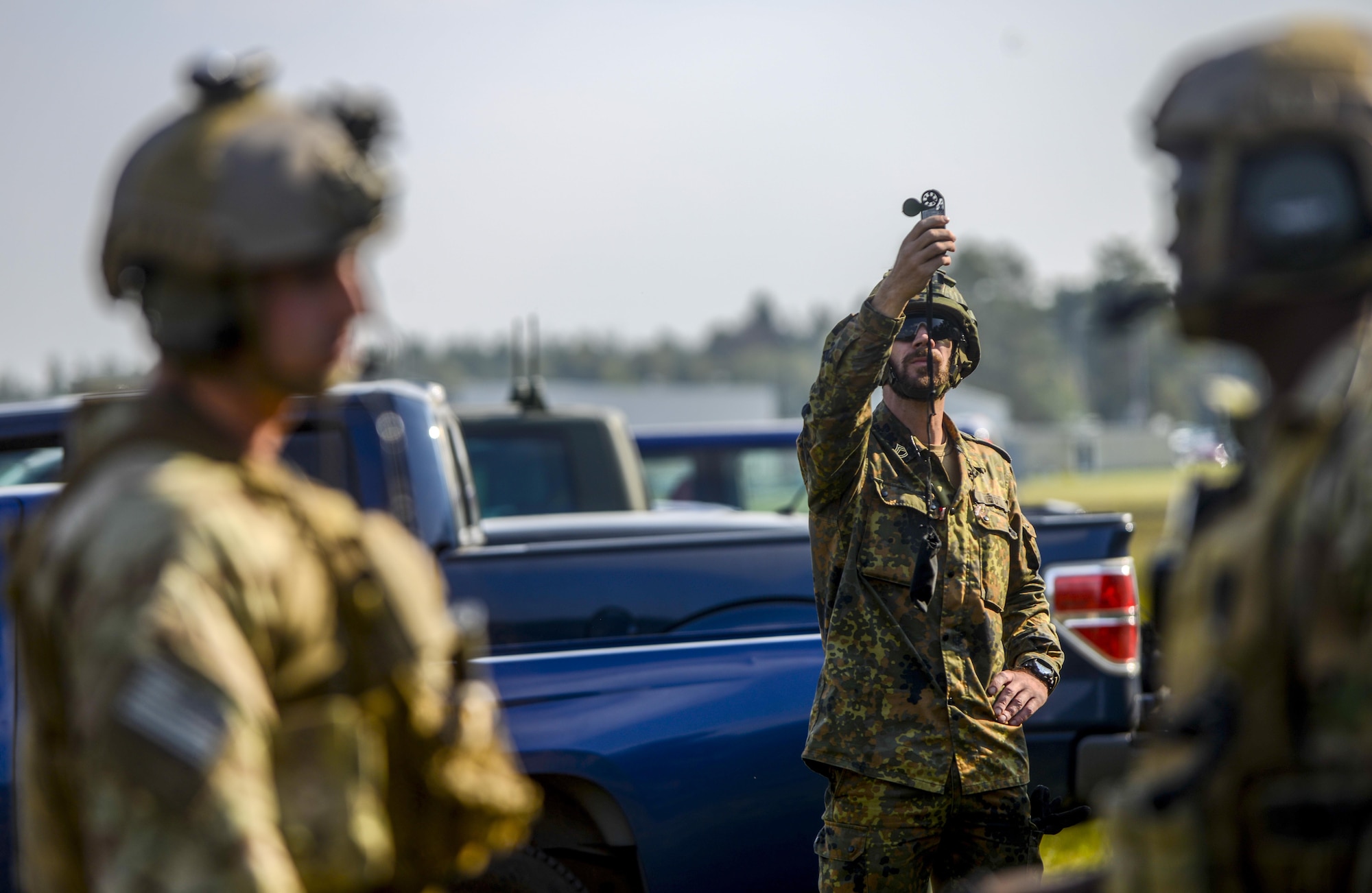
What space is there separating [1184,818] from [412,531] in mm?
3286

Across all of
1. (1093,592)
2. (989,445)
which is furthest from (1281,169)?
(1093,592)

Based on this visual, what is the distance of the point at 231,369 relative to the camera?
1.83 m

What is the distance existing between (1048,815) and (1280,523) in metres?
2.19

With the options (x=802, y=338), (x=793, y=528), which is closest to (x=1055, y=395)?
(x=802, y=338)

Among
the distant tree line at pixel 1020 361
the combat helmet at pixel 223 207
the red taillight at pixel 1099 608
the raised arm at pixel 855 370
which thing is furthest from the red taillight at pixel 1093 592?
the distant tree line at pixel 1020 361

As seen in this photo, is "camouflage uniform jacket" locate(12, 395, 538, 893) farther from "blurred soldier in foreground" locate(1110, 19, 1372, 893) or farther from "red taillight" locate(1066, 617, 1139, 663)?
"red taillight" locate(1066, 617, 1139, 663)

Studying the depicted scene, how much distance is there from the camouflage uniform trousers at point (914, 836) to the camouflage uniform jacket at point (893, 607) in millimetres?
51

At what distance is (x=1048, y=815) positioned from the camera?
A: 3.60 meters

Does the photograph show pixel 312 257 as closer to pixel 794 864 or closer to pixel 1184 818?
pixel 1184 818

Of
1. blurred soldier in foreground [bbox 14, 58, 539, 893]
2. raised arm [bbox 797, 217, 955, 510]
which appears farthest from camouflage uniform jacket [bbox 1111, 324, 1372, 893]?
raised arm [bbox 797, 217, 955, 510]

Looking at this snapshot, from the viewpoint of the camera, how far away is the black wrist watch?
3549 mm

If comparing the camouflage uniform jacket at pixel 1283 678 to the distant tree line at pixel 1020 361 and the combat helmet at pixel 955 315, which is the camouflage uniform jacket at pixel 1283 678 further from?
the distant tree line at pixel 1020 361

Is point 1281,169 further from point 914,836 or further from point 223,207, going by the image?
point 914,836

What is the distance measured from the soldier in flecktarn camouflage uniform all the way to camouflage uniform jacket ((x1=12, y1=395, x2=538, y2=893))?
5.09 feet
